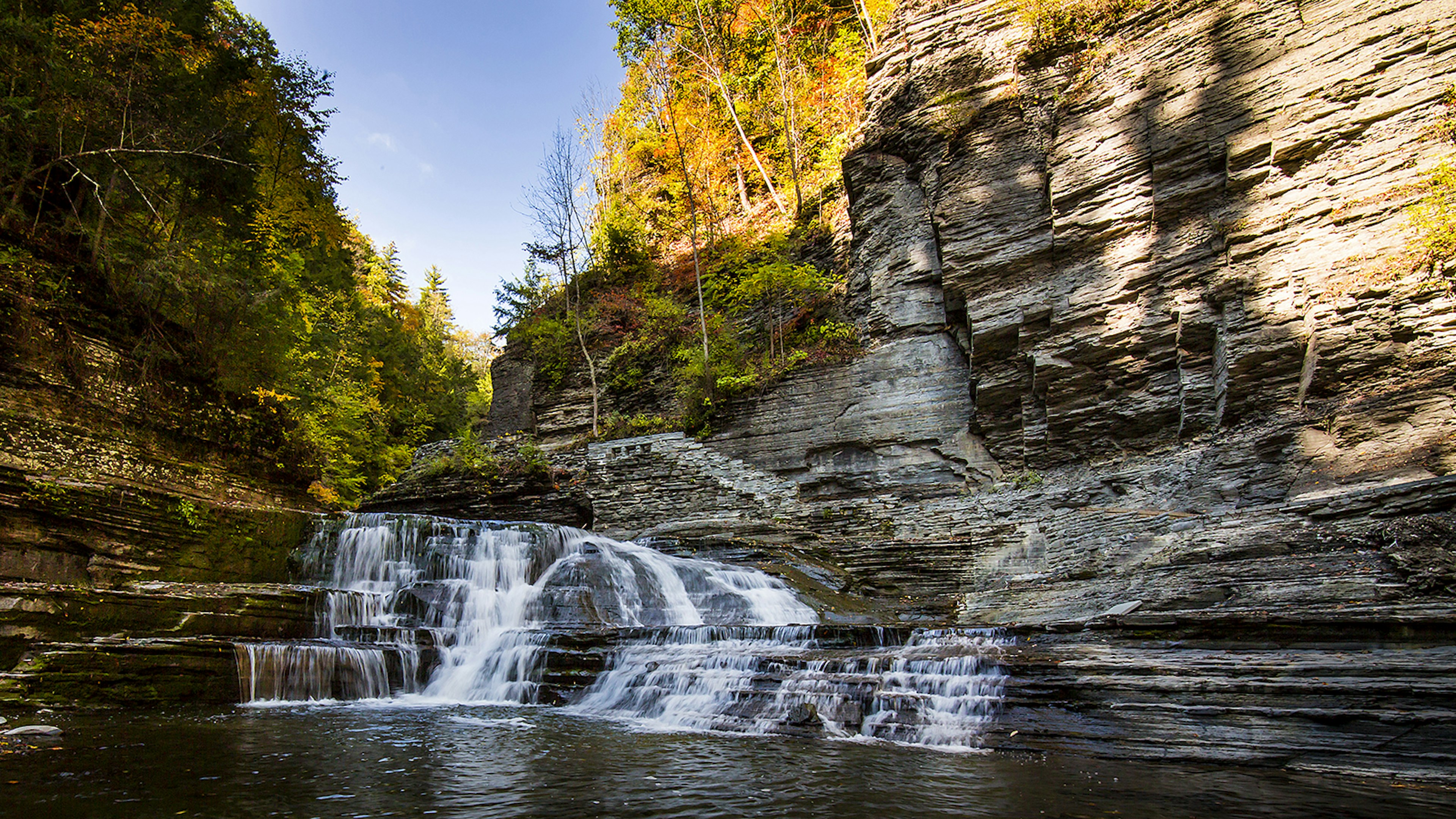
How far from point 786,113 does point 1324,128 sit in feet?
49.8

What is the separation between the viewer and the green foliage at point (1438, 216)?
8984 mm

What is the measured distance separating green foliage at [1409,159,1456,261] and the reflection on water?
909 centimetres

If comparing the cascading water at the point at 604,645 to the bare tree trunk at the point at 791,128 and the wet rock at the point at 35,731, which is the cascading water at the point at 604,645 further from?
the bare tree trunk at the point at 791,128

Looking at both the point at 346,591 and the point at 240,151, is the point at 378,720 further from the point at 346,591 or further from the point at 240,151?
the point at 240,151

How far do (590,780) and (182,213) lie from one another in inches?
619

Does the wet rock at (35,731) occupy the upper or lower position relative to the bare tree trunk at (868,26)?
lower

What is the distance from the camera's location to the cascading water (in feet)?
19.4

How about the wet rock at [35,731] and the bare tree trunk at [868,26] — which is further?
the bare tree trunk at [868,26]

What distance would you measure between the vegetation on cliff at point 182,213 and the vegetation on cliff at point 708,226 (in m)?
7.45

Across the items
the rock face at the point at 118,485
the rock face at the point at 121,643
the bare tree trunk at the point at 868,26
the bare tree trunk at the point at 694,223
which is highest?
the bare tree trunk at the point at 868,26

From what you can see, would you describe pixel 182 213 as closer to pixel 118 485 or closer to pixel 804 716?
pixel 118 485

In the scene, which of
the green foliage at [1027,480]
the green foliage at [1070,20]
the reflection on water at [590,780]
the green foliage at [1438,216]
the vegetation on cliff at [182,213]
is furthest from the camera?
the green foliage at [1070,20]

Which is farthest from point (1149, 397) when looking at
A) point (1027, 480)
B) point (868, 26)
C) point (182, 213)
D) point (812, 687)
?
point (182, 213)

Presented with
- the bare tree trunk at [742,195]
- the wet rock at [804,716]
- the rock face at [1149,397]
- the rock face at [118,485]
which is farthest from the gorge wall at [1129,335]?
the rock face at [118,485]
